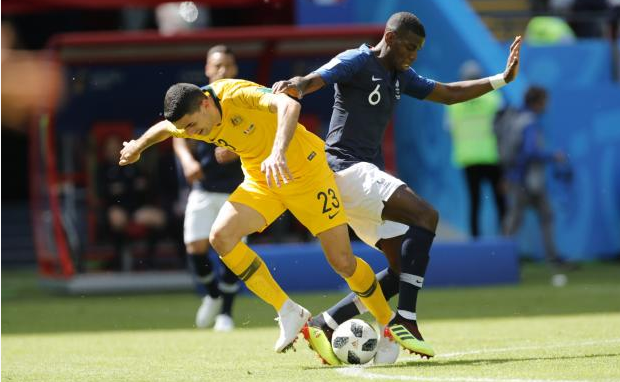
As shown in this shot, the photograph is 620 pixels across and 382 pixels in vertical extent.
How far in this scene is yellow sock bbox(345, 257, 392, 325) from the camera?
8352 millimetres

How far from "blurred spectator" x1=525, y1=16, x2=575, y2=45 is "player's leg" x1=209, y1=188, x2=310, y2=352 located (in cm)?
1129

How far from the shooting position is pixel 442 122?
706 inches

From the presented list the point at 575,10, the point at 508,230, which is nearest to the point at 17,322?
the point at 508,230

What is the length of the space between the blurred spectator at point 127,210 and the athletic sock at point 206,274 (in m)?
5.14

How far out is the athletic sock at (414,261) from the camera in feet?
27.0

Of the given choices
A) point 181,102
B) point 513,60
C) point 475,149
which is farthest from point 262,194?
point 475,149

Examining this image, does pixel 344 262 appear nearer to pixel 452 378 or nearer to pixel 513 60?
pixel 452 378

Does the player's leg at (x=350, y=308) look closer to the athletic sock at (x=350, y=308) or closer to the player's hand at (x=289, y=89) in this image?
the athletic sock at (x=350, y=308)

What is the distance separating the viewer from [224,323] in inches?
448

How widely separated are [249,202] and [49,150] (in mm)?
8046

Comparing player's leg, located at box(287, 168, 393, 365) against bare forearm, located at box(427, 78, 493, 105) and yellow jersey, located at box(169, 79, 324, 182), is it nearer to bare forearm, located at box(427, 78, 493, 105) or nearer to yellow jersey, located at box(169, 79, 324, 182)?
yellow jersey, located at box(169, 79, 324, 182)

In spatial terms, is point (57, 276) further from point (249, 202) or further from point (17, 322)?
point (249, 202)

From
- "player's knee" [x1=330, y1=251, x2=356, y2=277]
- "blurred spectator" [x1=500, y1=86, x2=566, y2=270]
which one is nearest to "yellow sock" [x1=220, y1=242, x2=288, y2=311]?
"player's knee" [x1=330, y1=251, x2=356, y2=277]

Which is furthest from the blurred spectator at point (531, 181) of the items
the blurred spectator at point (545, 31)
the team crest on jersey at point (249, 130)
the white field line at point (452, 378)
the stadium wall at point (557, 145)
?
the team crest on jersey at point (249, 130)
